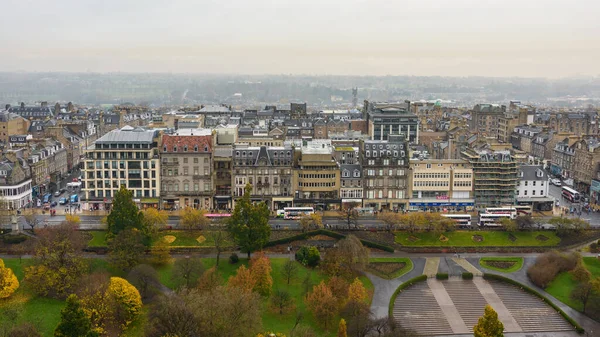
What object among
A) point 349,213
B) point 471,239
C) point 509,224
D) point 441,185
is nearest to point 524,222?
point 509,224

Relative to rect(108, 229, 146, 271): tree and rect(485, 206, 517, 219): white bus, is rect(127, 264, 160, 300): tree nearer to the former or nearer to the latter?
rect(108, 229, 146, 271): tree

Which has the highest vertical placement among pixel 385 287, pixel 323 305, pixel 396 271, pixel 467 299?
pixel 323 305

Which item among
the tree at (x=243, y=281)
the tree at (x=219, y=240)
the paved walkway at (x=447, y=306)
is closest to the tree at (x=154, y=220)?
the tree at (x=219, y=240)

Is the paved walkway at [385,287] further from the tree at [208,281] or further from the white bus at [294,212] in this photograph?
the white bus at [294,212]

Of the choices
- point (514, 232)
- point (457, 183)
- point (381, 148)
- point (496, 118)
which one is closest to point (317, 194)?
point (381, 148)

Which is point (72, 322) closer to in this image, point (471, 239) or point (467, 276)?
point (467, 276)

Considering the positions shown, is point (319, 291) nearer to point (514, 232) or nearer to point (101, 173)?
point (514, 232)
